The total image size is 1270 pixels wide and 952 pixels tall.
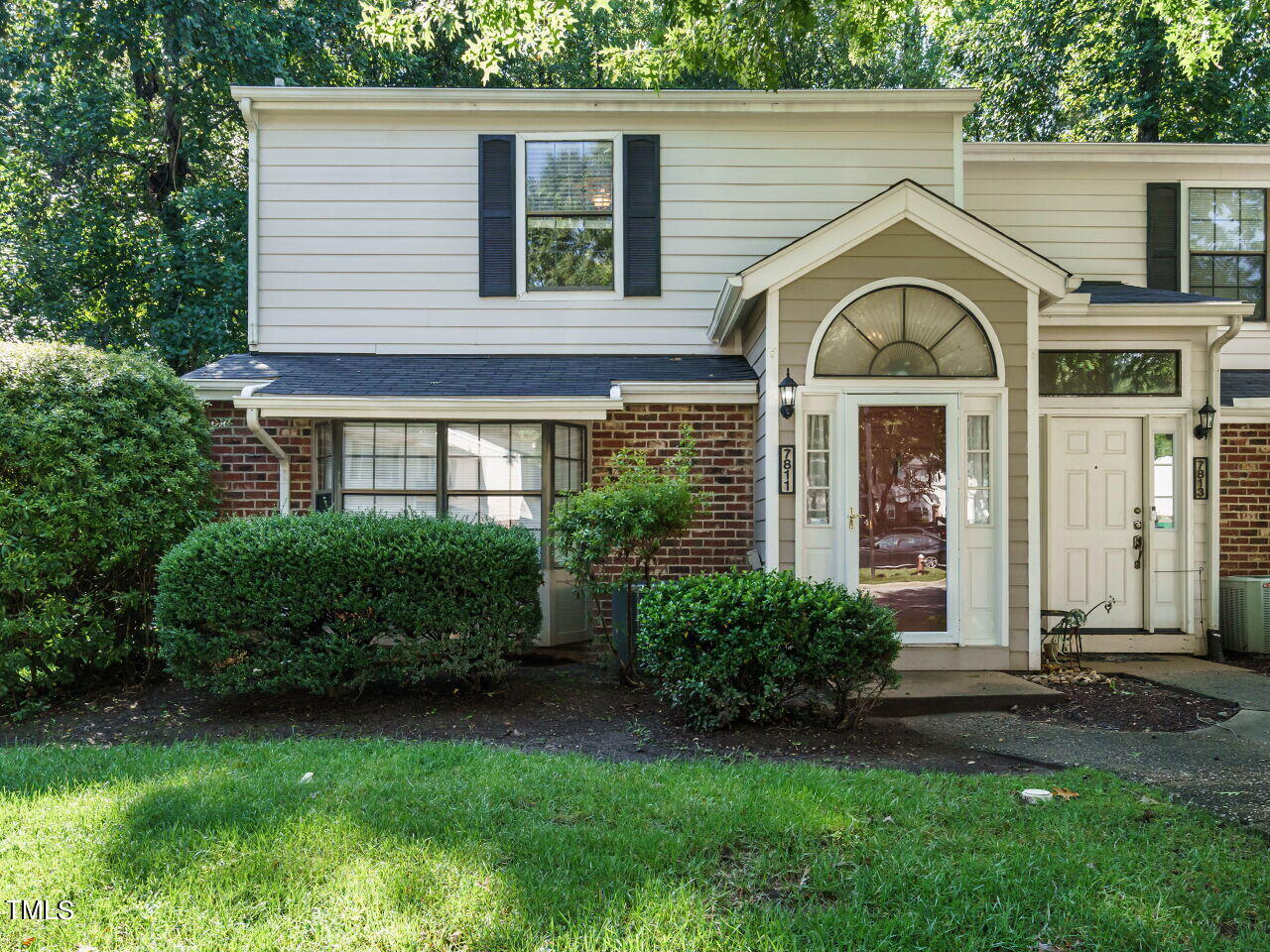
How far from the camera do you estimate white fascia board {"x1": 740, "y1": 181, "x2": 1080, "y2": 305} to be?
251 inches

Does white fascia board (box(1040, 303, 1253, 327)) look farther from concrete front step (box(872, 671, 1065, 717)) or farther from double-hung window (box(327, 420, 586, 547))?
double-hung window (box(327, 420, 586, 547))

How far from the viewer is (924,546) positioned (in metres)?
6.44

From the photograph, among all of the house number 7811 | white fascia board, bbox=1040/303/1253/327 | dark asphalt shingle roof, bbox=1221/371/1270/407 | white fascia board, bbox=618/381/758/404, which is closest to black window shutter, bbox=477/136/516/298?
white fascia board, bbox=618/381/758/404

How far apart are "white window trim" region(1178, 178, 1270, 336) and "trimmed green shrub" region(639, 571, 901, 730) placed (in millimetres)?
6403

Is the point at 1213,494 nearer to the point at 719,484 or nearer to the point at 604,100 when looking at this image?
the point at 719,484

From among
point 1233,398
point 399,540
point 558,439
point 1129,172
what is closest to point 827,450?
point 558,439

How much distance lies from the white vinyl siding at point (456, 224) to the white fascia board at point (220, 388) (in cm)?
134

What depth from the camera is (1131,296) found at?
7602 mm

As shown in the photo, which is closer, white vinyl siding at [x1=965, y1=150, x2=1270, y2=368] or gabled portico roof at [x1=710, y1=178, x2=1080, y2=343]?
gabled portico roof at [x1=710, y1=178, x2=1080, y2=343]

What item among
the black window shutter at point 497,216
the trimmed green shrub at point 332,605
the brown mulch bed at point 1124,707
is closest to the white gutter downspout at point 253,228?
the black window shutter at point 497,216

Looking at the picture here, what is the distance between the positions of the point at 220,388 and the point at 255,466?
754 mm

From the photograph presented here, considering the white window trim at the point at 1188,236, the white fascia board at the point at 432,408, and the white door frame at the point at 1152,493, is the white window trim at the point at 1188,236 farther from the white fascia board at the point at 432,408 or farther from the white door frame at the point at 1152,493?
the white fascia board at the point at 432,408

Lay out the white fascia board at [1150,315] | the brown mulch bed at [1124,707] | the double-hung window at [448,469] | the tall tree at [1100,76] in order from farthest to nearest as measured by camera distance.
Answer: the tall tree at [1100,76] < the double-hung window at [448,469] < the white fascia board at [1150,315] < the brown mulch bed at [1124,707]

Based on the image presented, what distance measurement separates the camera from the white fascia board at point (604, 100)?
805cm
